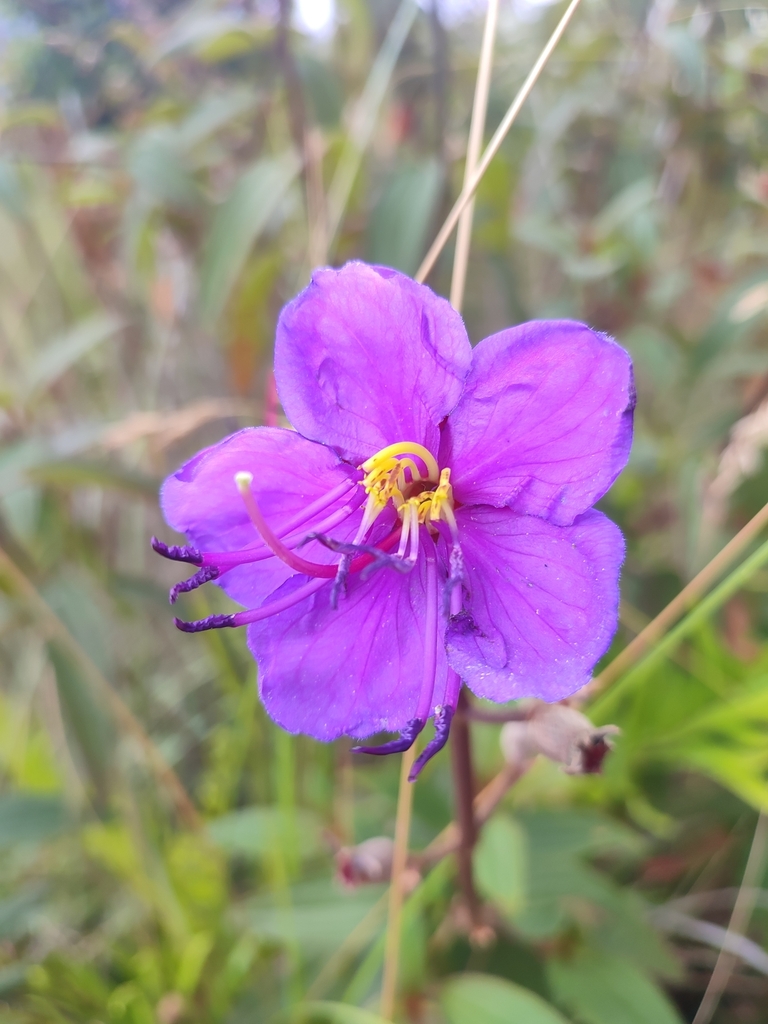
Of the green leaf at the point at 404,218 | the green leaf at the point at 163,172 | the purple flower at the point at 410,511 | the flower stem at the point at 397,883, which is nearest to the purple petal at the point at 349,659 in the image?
the purple flower at the point at 410,511

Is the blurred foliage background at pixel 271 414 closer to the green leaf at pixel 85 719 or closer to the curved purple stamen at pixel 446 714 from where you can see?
the green leaf at pixel 85 719

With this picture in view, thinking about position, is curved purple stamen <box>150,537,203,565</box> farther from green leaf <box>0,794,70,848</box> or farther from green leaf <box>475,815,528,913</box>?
green leaf <box>0,794,70,848</box>

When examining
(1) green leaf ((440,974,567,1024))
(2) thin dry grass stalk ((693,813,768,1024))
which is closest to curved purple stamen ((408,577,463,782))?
(1) green leaf ((440,974,567,1024))

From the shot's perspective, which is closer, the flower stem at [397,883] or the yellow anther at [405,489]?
the yellow anther at [405,489]

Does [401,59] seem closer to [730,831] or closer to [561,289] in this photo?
[561,289]

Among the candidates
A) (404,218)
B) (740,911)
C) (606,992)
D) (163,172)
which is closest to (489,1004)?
(606,992)

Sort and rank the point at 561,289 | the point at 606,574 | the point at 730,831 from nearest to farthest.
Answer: the point at 606,574 → the point at 730,831 → the point at 561,289

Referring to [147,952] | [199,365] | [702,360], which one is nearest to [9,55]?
[199,365]

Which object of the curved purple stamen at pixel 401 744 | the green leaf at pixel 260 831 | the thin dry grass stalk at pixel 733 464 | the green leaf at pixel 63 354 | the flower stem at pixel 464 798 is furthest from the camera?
the green leaf at pixel 63 354

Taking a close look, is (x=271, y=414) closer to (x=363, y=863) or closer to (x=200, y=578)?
(x=200, y=578)
